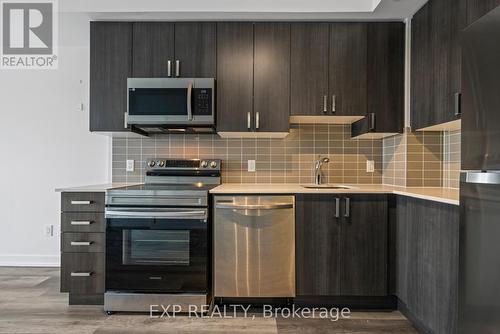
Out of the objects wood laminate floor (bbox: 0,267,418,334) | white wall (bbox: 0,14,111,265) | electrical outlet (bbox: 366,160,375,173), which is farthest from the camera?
white wall (bbox: 0,14,111,265)

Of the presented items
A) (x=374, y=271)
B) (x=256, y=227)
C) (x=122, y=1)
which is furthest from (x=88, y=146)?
(x=374, y=271)

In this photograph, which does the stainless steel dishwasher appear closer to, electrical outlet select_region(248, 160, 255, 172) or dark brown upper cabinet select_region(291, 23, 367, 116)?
electrical outlet select_region(248, 160, 255, 172)

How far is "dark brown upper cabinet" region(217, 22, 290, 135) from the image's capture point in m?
2.87

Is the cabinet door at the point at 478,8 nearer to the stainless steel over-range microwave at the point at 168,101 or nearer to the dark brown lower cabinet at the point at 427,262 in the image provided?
the dark brown lower cabinet at the point at 427,262

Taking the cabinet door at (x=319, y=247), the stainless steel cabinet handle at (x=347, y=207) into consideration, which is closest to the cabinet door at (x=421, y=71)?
the stainless steel cabinet handle at (x=347, y=207)

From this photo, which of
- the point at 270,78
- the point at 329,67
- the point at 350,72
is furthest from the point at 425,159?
the point at 270,78

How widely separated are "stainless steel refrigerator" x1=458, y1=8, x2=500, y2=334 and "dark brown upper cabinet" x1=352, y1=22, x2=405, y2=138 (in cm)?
126

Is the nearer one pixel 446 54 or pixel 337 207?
pixel 446 54

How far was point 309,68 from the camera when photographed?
2.87 metres

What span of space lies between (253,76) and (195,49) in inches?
20.5

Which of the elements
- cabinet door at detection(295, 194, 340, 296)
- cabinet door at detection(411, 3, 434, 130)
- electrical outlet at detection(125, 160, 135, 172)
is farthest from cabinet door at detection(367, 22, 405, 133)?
electrical outlet at detection(125, 160, 135, 172)

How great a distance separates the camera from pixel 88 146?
12.0 feet

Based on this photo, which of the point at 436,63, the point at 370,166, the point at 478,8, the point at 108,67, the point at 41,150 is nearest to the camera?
the point at 478,8

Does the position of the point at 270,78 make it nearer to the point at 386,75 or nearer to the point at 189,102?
the point at 189,102
